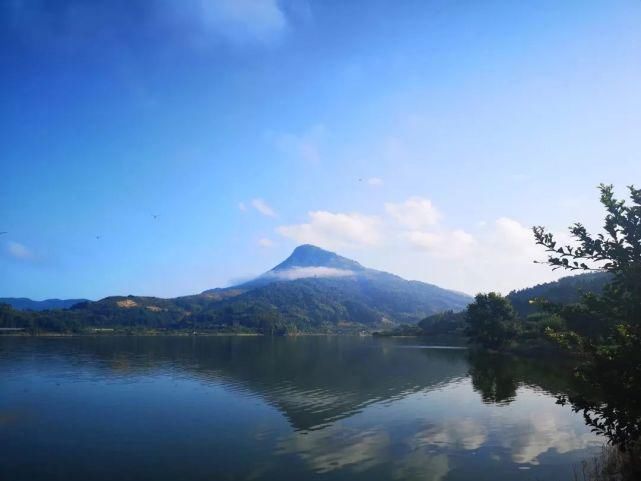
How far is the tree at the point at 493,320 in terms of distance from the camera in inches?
6033

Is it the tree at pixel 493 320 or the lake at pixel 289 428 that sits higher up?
the tree at pixel 493 320

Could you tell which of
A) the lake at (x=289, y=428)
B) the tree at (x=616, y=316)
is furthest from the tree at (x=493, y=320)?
the tree at (x=616, y=316)

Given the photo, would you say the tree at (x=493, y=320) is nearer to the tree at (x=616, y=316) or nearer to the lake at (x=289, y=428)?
the lake at (x=289, y=428)

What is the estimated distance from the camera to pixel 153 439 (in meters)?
43.8

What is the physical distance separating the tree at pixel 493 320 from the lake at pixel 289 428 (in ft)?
212

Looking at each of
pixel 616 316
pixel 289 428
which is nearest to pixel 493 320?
pixel 289 428

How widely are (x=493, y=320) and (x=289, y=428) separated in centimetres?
12465

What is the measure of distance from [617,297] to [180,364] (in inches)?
4519

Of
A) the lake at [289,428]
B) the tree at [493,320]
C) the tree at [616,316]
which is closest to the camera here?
the tree at [616,316]

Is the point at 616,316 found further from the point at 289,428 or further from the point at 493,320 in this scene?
the point at 493,320

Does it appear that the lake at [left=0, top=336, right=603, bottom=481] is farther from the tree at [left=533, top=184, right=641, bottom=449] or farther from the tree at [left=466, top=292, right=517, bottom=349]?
the tree at [left=466, top=292, right=517, bottom=349]

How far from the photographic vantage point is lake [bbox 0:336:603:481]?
34.3 metres

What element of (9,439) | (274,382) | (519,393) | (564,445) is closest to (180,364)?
(274,382)

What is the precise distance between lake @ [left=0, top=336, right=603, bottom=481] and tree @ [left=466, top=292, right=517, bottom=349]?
6469 centimetres
